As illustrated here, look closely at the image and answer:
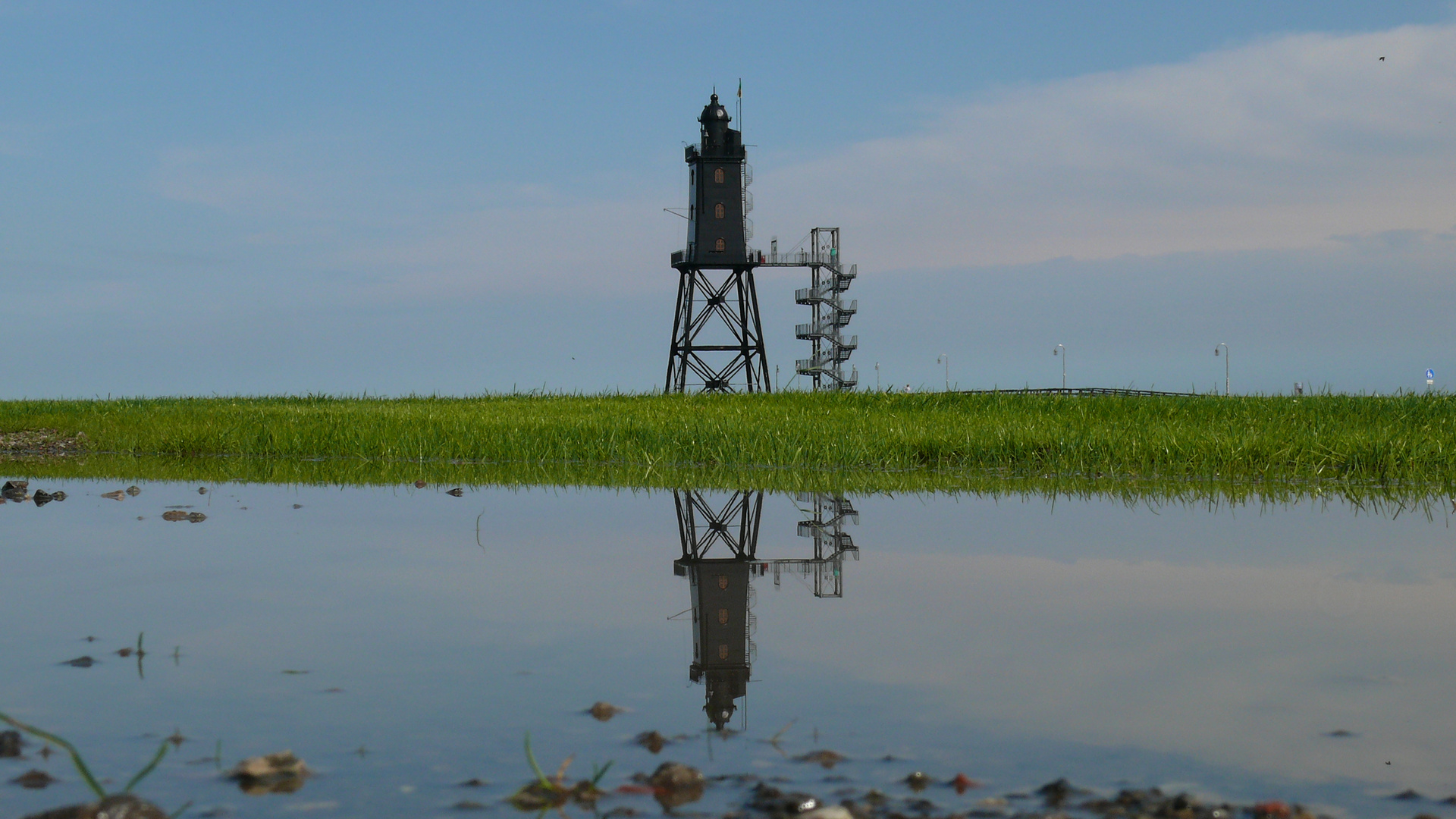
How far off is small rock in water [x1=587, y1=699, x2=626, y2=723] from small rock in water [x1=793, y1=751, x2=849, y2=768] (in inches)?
24.4

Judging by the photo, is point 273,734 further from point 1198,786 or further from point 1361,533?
point 1361,533

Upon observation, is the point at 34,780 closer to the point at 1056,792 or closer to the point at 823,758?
the point at 823,758

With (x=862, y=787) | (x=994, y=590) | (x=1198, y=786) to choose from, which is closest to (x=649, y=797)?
(x=862, y=787)

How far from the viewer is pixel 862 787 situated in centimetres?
280

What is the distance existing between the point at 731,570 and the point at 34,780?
3.92 metres

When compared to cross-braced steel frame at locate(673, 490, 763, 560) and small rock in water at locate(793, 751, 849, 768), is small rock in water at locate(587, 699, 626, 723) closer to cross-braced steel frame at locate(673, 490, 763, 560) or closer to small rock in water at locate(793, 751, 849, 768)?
small rock in water at locate(793, 751, 849, 768)

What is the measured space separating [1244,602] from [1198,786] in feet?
9.07

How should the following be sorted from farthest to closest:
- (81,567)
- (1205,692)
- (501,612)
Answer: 1. (81,567)
2. (501,612)
3. (1205,692)

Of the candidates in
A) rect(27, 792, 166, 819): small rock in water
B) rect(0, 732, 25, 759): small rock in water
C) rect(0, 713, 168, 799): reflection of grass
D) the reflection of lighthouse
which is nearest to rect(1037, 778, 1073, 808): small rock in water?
the reflection of lighthouse

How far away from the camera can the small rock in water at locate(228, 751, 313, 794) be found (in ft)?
9.18

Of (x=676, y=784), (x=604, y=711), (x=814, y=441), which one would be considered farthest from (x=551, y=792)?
(x=814, y=441)

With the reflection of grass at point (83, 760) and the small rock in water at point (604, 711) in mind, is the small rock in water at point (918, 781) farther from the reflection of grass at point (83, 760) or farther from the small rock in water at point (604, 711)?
A: the reflection of grass at point (83, 760)

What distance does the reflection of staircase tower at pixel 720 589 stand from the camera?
380 centimetres

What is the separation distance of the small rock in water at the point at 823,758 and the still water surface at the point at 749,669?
0.12ft
